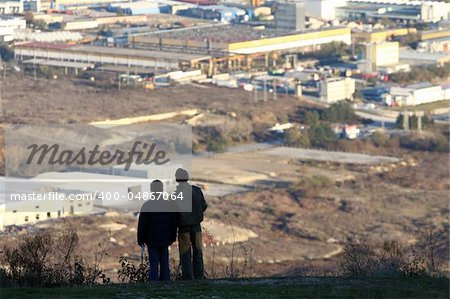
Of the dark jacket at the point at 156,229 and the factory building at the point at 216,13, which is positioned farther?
the factory building at the point at 216,13

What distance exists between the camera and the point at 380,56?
31219 millimetres

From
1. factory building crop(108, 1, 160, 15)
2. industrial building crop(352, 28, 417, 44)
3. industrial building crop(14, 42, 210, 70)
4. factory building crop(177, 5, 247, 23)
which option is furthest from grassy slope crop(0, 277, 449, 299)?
factory building crop(108, 1, 160, 15)

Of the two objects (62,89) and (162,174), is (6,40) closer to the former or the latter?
(62,89)

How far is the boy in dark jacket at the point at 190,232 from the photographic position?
17.6 ft

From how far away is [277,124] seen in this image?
23.0 metres

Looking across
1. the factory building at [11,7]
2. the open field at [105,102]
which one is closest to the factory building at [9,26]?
the factory building at [11,7]

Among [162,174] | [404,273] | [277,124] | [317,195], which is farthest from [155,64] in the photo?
[404,273]

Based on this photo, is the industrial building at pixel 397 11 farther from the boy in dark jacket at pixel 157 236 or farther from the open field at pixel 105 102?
the boy in dark jacket at pixel 157 236

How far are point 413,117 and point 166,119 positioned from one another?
404 centimetres

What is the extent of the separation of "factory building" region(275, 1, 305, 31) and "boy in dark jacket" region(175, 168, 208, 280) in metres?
29.8

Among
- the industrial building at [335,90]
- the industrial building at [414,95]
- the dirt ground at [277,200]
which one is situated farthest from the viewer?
the industrial building at [335,90]

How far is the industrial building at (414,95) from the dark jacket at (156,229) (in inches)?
804

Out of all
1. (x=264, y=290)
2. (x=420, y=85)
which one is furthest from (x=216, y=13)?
(x=264, y=290)

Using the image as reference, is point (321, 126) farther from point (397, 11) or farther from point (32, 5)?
point (397, 11)
